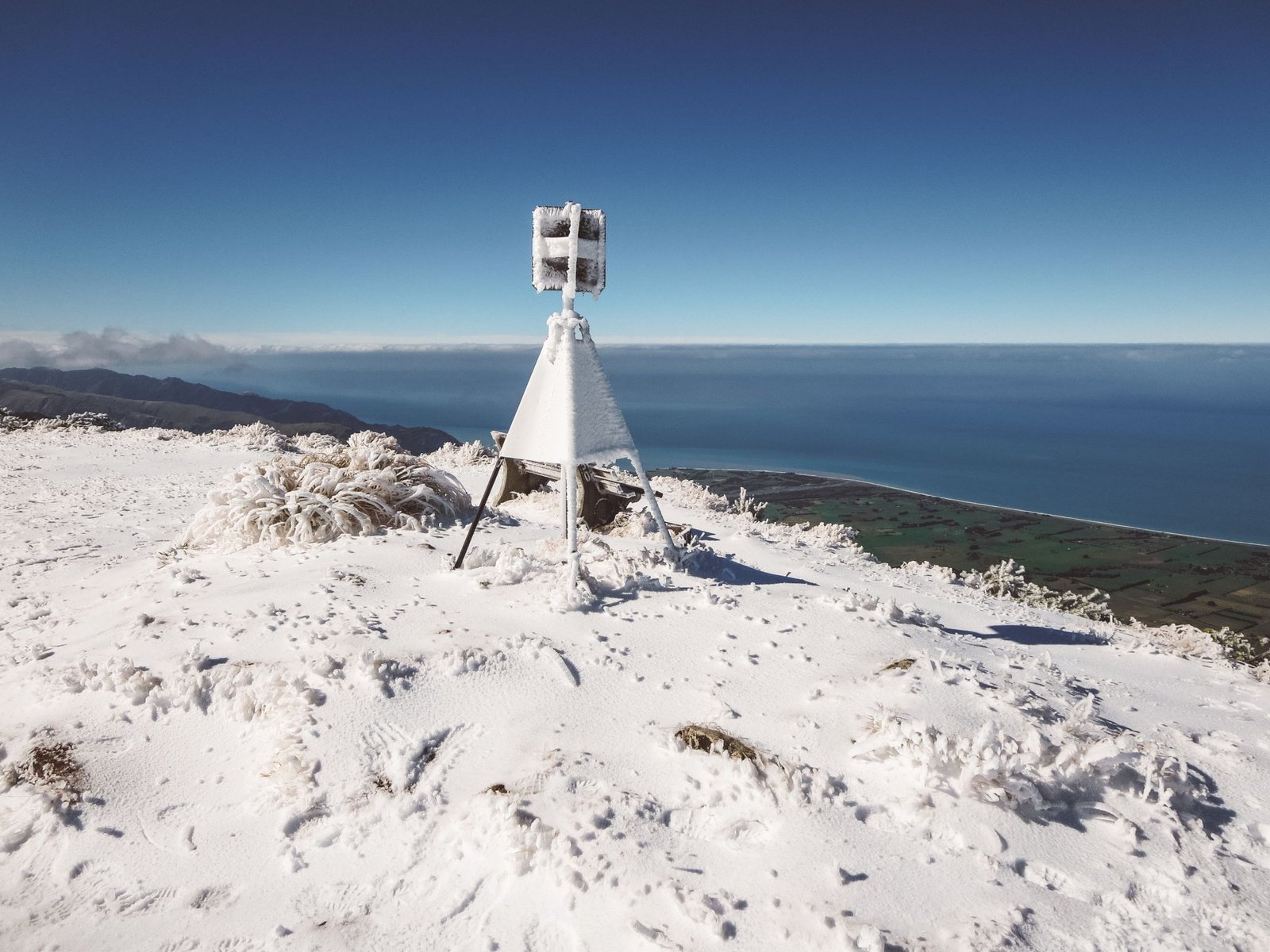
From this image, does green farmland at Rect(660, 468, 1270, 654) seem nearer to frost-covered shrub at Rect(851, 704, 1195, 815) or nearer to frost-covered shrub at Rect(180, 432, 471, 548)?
frost-covered shrub at Rect(180, 432, 471, 548)

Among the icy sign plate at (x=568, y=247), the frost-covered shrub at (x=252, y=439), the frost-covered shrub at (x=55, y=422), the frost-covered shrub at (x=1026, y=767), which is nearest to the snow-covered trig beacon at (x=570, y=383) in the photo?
the icy sign plate at (x=568, y=247)

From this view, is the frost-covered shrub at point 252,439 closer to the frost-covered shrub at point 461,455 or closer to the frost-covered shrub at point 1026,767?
the frost-covered shrub at point 461,455

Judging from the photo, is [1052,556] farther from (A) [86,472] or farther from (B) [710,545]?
(A) [86,472]

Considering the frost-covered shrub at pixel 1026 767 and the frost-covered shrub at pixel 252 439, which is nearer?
the frost-covered shrub at pixel 1026 767

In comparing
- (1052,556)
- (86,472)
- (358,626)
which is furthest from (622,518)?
(1052,556)

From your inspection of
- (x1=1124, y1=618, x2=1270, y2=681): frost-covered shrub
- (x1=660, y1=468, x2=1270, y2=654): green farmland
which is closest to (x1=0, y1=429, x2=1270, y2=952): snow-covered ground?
(x1=1124, y1=618, x2=1270, y2=681): frost-covered shrub

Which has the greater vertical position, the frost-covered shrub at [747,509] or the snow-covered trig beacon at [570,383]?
the snow-covered trig beacon at [570,383]

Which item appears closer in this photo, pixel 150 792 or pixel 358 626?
pixel 150 792
